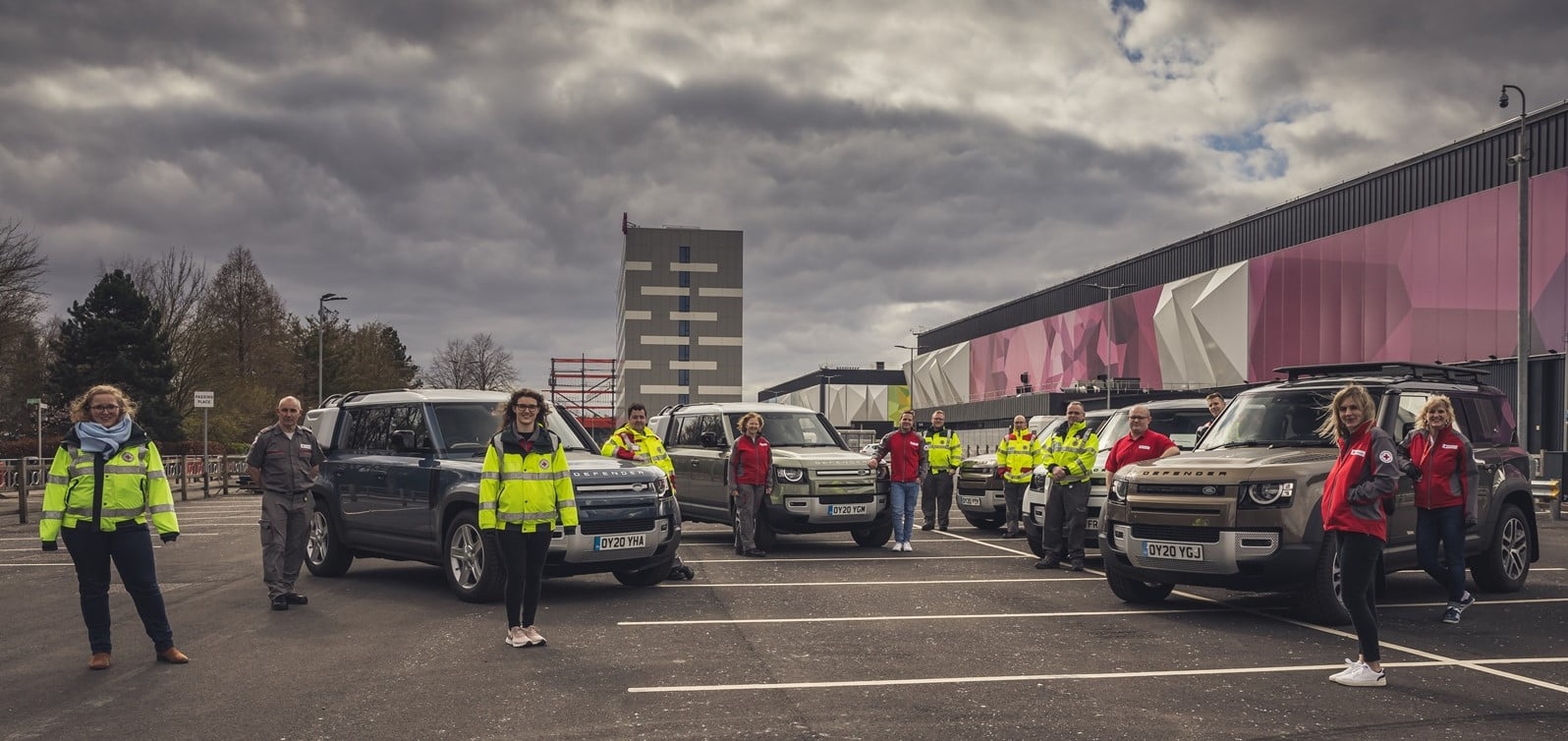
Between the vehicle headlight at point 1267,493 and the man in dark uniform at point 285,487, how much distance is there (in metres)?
7.66

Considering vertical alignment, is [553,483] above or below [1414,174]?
below

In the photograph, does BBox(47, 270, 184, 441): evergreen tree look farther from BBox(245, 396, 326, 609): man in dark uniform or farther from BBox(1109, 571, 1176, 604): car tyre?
BBox(1109, 571, 1176, 604): car tyre

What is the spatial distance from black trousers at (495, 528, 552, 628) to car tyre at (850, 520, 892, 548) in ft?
26.0

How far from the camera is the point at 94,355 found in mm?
51969

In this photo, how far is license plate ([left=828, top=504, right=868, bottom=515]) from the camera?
15.1 metres

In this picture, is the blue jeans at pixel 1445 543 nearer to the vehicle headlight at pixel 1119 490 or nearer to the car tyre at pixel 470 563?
the vehicle headlight at pixel 1119 490

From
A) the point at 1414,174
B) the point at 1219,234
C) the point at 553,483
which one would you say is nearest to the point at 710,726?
the point at 553,483

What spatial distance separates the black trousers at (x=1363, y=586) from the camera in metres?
7.00

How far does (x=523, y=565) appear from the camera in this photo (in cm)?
829

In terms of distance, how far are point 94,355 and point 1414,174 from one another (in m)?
53.8

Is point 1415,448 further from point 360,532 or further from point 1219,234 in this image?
point 1219,234

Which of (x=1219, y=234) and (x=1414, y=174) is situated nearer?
(x=1414, y=174)

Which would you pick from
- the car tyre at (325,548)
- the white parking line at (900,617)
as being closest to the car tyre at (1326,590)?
the white parking line at (900,617)

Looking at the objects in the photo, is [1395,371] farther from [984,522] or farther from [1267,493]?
[984,522]
